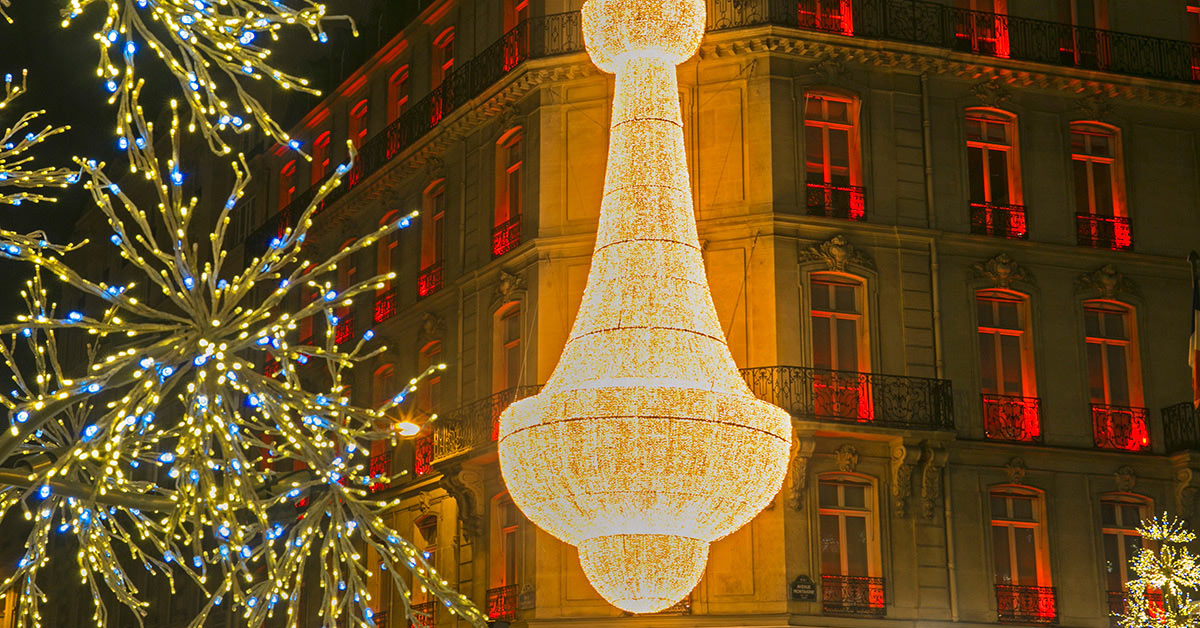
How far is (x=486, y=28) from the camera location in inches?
1113

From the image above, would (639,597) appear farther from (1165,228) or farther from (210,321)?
(1165,228)

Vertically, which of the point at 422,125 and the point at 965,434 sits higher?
the point at 422,125

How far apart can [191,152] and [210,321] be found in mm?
37996

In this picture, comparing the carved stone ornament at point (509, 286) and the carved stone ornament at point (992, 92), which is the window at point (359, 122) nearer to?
the carved stone ornament at point (509, 286)

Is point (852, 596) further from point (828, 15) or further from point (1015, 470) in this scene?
point (828, 15)

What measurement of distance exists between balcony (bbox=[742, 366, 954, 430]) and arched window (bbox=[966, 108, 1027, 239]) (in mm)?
2982

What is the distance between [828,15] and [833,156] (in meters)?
2.23

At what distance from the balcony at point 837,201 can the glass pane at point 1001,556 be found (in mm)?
5117

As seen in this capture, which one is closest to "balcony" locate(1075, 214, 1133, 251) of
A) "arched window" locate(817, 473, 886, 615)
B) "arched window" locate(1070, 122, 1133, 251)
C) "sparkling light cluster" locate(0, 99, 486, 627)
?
"arched window" locate(1070, 122, 1133, 251)

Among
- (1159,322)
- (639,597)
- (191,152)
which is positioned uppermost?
(191,152)

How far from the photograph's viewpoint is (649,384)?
1568cm

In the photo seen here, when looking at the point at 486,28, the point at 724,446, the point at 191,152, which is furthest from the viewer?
the point at 191,152

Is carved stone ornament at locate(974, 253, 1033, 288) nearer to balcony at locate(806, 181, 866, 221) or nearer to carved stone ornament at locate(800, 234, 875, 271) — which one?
balcony at locate(806, 181, 866, 221)

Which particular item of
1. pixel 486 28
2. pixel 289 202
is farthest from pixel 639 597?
pixel 289 202
